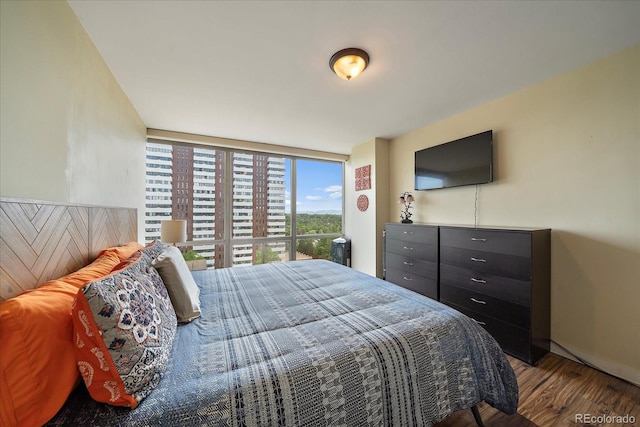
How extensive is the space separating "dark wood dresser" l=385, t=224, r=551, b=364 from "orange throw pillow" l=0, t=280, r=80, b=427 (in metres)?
2.70

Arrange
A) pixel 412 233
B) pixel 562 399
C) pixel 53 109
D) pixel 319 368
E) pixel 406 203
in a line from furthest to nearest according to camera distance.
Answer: pixel 406 203 < pixel 412 233 < pixel 562 399 < pixel 53 109 < pixel 319 368

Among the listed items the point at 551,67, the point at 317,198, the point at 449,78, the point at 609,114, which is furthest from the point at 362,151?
the point at 609,114

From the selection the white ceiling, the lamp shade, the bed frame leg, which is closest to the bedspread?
the bed frame leg

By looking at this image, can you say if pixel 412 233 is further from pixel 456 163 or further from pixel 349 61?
pixel 349 61

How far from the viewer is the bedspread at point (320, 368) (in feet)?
2.45

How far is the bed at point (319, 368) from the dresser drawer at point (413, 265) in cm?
121

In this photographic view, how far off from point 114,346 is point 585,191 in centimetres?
315

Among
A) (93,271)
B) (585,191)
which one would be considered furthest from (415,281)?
(93,271)

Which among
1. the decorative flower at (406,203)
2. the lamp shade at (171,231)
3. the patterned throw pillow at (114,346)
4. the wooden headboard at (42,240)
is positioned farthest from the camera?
the decorative flower at (406,203)

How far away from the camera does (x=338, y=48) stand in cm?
171

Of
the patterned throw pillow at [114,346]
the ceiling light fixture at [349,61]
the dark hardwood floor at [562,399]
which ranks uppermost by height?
the ceiling light fixture at [349,61]

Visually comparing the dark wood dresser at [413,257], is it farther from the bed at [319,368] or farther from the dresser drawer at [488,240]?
the bed at [319,368]

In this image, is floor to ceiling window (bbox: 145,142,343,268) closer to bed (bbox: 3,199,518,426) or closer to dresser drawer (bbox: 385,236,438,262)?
dresser drawer (bbox: 385,236,438,262)

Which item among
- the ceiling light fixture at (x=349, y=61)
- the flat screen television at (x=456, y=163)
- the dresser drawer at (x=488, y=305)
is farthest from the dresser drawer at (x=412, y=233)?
the ceiling light fixture at (x=349, y=61)
